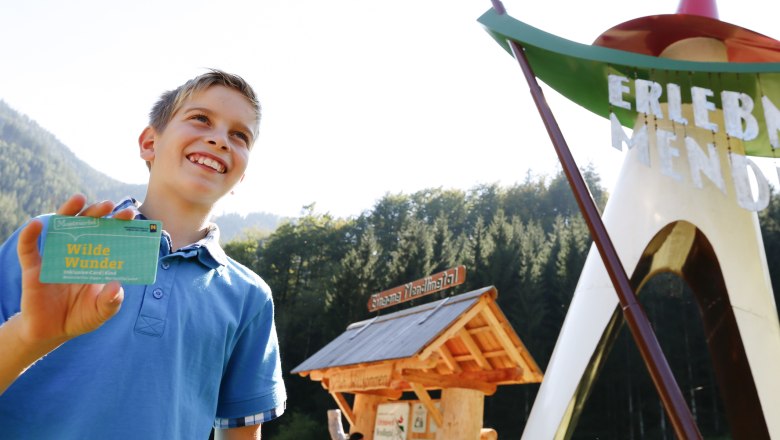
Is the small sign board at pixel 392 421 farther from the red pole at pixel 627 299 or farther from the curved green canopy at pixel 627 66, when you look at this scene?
the red pole at pixel 627 299

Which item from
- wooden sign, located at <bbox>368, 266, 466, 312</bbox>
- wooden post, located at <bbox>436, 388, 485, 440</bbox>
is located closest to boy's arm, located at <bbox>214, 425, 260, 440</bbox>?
wooden post, located at <bbox>436, 388, 485, 440</bbox>

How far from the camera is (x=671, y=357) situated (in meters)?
21.7

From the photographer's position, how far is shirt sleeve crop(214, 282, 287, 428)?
1471 millimetres

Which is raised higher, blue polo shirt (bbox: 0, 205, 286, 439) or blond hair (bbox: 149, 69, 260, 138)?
blond hair (bbox: 149, 69, 260, 138)

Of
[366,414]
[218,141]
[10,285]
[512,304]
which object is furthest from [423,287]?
[512,304]

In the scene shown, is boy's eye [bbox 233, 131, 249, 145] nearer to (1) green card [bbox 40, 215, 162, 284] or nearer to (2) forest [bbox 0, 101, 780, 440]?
(1) green card [bbox 40, 215, 162, 284]

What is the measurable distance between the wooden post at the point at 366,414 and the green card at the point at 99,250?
800 cm

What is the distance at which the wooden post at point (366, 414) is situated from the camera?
336 inches

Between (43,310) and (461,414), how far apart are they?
6730 mm

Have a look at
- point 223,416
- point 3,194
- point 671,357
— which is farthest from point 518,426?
point 3,194

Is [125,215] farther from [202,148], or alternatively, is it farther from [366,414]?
[366,414]

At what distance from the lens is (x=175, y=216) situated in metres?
1.46

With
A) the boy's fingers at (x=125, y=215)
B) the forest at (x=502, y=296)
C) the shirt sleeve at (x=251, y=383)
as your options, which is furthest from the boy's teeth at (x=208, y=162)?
the forest at (x=502, y=296)

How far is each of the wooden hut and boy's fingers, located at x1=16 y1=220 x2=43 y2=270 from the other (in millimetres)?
5867
